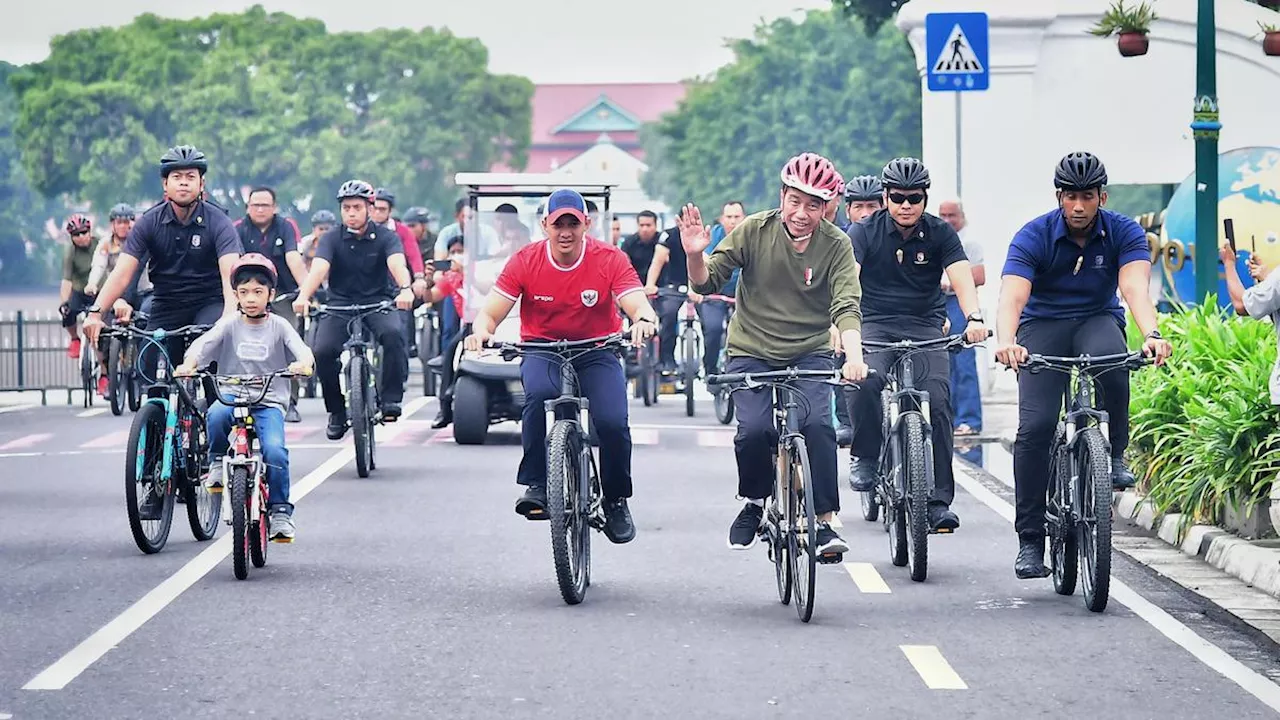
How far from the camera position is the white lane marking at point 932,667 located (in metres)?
8.09

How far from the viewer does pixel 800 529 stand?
952cm

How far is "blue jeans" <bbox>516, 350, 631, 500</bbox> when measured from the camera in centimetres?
1037

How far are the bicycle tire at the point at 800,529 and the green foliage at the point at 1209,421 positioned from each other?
8.75 ft

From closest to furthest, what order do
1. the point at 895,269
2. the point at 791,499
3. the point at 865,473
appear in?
1. the point at 791,499
2. the point at 895,269
3. the point at 865,473

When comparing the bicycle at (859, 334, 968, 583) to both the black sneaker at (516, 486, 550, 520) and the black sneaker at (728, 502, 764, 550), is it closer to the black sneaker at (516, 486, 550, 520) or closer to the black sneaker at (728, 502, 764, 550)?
the black sneaker at (728, 502, 764, 550)

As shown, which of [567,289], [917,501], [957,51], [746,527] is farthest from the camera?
[957,51]

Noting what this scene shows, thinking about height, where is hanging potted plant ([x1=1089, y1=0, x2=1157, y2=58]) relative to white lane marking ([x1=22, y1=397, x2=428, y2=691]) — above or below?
above

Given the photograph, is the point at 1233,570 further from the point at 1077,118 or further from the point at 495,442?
the point at 1077,118

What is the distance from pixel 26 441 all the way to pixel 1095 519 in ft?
38.9

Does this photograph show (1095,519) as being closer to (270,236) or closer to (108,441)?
(108,441)

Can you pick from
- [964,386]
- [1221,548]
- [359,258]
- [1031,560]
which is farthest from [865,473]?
[964,386]

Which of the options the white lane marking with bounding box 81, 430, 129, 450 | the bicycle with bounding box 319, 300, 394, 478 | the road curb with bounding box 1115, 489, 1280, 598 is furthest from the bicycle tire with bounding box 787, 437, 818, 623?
the white lane marking with bounding box 81, 430, 129, 450

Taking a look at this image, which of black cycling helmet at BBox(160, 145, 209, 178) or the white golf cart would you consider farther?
the white golf cart

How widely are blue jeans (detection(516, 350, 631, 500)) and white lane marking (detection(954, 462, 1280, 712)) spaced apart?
2102 mm
